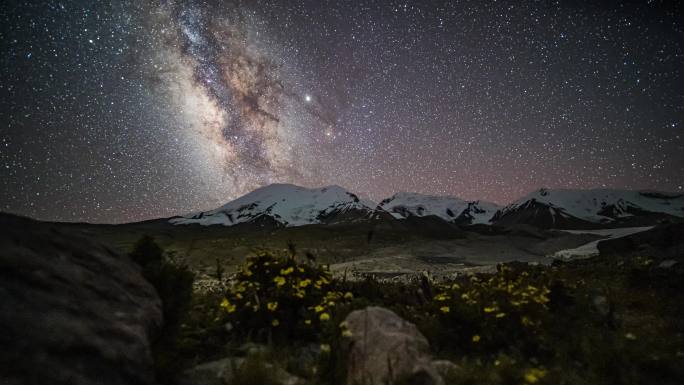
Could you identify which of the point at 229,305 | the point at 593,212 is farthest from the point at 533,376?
the point at 593,212

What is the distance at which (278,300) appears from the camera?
19.7 ft

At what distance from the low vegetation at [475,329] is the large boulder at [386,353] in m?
0.21

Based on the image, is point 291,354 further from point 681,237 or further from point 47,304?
point 681,237

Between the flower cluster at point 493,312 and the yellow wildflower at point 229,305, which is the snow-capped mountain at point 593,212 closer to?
the flower cluster at point 493,312

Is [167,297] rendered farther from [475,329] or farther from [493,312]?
[493,312]

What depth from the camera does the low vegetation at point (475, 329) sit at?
13.9 ft

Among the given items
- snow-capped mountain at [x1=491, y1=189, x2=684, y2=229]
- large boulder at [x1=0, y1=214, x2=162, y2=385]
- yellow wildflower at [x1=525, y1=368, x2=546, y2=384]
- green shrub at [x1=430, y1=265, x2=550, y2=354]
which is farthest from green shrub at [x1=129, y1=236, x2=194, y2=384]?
snow-capped mountain at [x1=491, y1=189, x2=684, y2=229]

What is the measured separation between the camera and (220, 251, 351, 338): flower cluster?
587 centimetres

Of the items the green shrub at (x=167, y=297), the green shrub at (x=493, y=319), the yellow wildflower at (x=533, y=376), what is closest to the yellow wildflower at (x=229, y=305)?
the green shrub at (x=167, y=297)

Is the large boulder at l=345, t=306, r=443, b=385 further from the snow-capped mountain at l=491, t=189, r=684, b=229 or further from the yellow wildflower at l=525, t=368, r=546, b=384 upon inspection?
the snow-capped mountain at l=491, t=189, r=684, b=229

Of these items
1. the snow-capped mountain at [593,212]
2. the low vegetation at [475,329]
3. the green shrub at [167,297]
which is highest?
the snow-capped mountain at [593,212]

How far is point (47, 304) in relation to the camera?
2438mm

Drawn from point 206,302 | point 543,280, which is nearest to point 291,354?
point 206,302

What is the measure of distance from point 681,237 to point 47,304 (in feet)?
79.6
